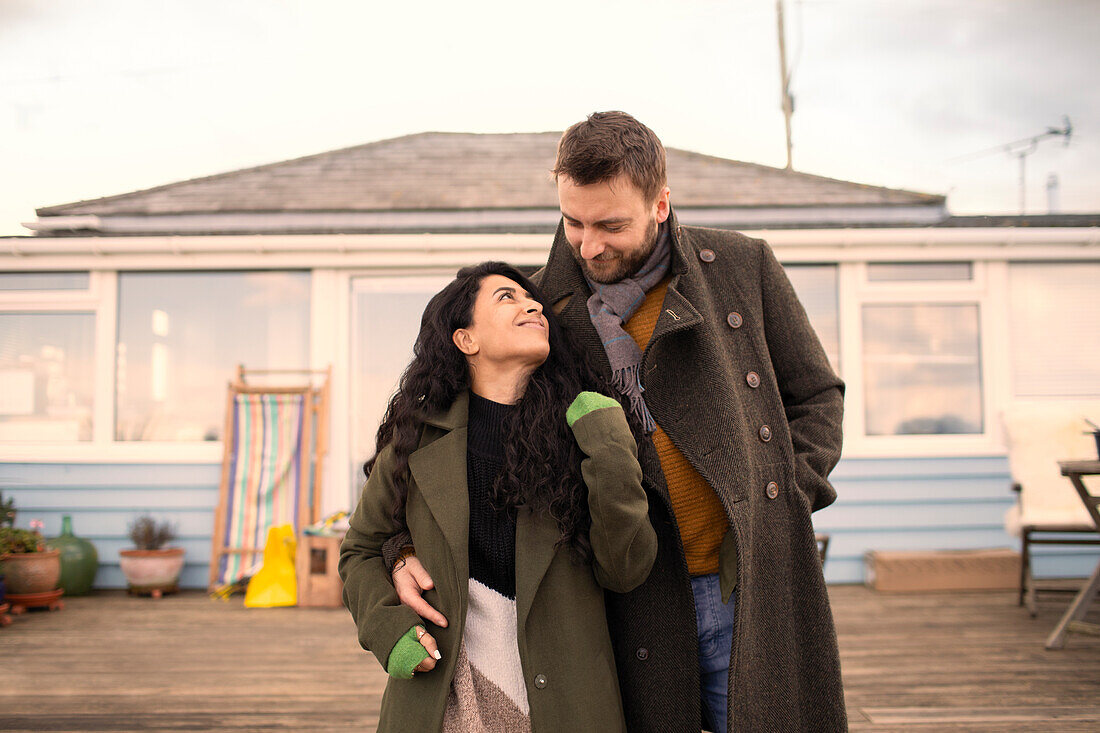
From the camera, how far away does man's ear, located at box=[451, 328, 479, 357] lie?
5.37 ft

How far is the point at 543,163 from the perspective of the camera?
7.58 metres

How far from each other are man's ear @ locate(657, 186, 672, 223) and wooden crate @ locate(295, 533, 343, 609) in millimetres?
4300

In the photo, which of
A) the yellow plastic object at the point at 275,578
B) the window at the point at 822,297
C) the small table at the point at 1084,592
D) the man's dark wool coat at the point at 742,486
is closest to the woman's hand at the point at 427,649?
the man's dark wool coat at the point at 742,486

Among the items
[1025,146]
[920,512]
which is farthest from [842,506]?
[1025,146]

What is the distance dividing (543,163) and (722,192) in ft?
6.04

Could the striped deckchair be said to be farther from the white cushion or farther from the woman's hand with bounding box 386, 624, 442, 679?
the white cushion

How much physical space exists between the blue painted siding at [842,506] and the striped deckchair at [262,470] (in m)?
0.22

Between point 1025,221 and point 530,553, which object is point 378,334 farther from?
point 1025,221

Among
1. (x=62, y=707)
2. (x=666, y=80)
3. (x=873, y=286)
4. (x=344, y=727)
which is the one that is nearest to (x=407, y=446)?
(x=344, y=727)

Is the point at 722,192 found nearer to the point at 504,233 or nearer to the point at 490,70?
the point at 504,233

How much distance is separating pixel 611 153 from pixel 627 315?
0.36 meters

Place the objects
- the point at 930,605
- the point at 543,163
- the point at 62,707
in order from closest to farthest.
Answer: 1. the point at 62,707
2. the point at 930,605
3. the point at 543,163

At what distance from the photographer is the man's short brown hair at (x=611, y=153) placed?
58.5 inches

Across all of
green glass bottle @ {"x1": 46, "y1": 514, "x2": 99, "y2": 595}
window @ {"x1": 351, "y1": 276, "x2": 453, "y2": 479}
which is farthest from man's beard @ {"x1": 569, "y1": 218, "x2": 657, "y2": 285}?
green glass bottle @ {"x1": 46, "y1": 514, "x2": 99, "y2": 595}
